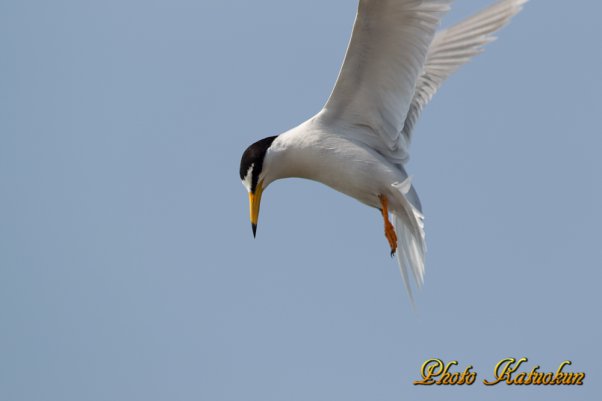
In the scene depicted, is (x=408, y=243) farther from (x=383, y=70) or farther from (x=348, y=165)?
(x=383, y=70)

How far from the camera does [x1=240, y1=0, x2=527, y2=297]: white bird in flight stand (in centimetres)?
629

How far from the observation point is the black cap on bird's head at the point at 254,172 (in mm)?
6875

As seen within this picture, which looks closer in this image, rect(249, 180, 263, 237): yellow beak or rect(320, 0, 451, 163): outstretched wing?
rect(320, 0, 451, 163): outstretched wing

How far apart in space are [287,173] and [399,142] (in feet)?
2.68

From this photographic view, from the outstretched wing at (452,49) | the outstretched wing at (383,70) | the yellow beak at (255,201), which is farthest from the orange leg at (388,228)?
the outstretched wing at (452,49)

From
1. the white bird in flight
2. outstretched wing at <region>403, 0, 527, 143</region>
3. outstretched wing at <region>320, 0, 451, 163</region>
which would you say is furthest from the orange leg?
outstretched wing at <region>403, 0, 527, 143</region>

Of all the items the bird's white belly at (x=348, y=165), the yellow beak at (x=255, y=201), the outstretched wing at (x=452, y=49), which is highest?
the outstretched wing at (x=452, y=49)

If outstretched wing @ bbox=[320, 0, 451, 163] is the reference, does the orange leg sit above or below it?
below

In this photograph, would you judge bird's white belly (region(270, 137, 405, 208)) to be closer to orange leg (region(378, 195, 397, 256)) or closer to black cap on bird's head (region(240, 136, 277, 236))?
orange leg (region(378, 195, 397, 256))

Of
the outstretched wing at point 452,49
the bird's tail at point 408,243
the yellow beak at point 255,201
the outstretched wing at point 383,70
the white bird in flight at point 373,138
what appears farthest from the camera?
the outstretched wing at point 452,49

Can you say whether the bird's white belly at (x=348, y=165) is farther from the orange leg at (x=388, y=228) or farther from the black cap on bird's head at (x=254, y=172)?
the black cap on bird's head at (x=254, y=172)

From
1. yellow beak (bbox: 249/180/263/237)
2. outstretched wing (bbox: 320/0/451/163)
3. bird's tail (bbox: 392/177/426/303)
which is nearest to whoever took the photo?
outstretched wing (bbox: 320/0/451/163)

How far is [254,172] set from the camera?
22.6ft

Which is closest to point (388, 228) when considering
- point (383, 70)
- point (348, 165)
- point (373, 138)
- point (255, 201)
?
point (348, 165)
